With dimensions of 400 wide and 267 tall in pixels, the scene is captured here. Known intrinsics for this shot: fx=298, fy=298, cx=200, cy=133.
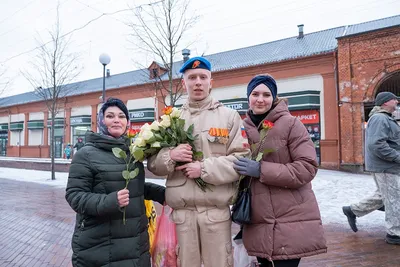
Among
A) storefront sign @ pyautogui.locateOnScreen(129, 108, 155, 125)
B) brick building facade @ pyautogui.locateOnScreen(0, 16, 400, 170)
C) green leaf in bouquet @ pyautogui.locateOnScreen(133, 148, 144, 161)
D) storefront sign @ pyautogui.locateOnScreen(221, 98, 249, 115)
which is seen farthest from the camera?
storefront sign @ pyautogui.locateOnScreen(129, 108, 155, 125)

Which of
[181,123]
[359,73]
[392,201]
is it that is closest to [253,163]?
[181,123]

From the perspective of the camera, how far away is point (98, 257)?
6.83ft

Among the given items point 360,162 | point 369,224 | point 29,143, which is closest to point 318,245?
point 369,224

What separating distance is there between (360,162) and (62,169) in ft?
52.1

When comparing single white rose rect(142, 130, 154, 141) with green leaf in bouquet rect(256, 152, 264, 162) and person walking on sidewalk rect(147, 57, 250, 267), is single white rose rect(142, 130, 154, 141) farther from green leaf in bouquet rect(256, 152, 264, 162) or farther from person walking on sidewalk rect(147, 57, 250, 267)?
green leaf in bouquet rect(256, 152, 264, 162)

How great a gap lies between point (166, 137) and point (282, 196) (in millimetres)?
909

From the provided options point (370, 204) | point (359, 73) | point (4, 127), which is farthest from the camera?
point (4, 127)

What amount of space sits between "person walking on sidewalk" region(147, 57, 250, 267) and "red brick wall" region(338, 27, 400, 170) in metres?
13.9

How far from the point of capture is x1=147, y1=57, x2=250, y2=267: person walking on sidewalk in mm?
2049

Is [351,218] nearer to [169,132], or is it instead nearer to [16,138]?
[169,132]

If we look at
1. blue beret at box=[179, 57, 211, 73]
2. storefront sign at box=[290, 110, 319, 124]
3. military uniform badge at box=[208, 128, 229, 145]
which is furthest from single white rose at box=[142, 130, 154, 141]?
storefront sign at box=[290, 110, 319, 124]

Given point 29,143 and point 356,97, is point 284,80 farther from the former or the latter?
point 29,143

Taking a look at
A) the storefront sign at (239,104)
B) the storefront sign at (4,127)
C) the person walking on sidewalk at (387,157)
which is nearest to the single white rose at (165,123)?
the person walking on sidewalk at (387,157)

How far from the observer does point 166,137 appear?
214 centimetres
